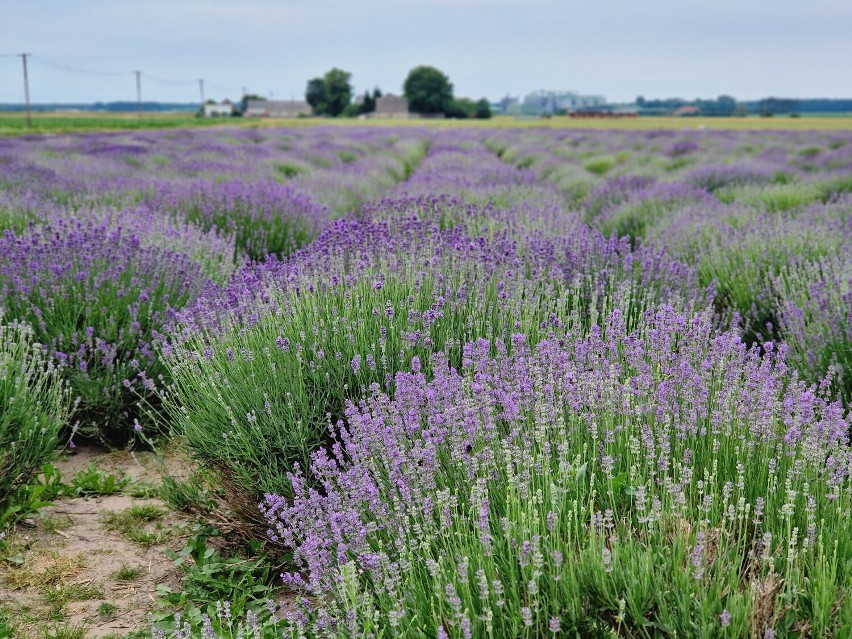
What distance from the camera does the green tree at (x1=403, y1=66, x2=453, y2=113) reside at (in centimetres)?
9650

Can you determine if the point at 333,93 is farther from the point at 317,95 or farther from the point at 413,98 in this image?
the point at 413,98

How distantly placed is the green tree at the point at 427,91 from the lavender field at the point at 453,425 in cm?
9376

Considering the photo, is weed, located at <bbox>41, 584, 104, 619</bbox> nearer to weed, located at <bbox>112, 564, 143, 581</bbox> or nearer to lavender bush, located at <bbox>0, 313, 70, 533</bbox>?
weed, located at <bbox>112, 564, 143, 581</bbox>

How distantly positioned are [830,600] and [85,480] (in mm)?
3414

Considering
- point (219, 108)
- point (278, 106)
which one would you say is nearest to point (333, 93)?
point (278, 106)

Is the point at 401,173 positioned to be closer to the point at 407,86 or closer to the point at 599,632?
the point at 599,632

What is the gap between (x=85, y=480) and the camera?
12.7 ft

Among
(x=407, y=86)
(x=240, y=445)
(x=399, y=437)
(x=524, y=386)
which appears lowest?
(x=240, y=445)

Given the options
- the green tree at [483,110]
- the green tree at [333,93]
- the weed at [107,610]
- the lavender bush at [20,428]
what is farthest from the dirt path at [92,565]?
the green tree at [333,93]

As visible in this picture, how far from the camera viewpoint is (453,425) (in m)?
2.41

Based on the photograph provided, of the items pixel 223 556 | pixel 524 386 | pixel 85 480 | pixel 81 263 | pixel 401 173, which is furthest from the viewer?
pixel 401 173

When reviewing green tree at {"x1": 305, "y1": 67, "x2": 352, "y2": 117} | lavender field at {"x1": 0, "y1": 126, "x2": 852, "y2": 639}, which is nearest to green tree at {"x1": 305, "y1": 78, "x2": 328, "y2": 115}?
green tree at {"x1": 305, "y1": 67, "x2": 352, "y2": 117}

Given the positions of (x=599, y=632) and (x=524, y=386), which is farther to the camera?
(x=524, y=386)

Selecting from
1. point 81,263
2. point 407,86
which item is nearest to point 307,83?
point 407,86
